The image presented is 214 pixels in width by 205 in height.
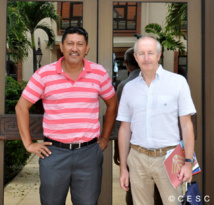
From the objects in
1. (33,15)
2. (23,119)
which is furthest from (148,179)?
(33,15)

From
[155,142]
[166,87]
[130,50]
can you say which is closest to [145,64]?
[166,87]

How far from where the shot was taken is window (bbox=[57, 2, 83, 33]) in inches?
129

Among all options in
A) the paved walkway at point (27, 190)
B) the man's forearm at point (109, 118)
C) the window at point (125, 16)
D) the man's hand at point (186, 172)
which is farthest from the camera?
the paved walkway at point (27, 190)

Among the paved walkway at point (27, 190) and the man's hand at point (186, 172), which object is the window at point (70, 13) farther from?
the man's hand at point (186, 172)

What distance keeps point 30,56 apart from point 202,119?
1.63 metres

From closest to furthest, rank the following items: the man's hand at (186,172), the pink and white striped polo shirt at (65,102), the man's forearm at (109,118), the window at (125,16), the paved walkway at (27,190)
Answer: the man's hand at (186,172) → the pink and white striped polo shirt at (65,102) → the man's forearm at (109,118) → the window at (125,16) → the paved walkway at (27,190)

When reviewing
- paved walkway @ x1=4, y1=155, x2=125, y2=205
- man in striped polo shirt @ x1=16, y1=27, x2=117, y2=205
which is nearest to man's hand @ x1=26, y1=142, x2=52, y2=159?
man in striped polo shirt @ x1=16, y1=27, x2=117, y2=205

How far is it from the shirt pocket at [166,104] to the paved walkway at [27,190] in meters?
1.33

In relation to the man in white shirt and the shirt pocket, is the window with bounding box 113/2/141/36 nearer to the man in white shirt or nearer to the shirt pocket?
the man in white shirt

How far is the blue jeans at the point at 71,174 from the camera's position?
242 cm

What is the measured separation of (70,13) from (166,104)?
1.49 metres

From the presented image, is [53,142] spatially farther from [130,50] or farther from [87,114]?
[130,50]

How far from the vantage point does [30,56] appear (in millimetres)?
3279

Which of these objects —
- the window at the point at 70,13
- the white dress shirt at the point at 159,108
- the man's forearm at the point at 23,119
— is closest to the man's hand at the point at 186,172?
the white dress shirt at the point at 159,108
